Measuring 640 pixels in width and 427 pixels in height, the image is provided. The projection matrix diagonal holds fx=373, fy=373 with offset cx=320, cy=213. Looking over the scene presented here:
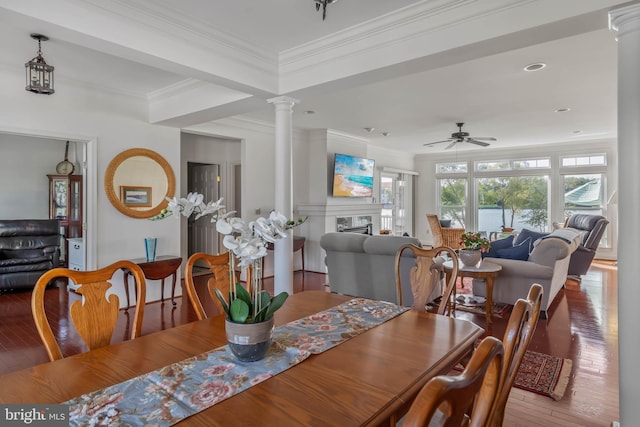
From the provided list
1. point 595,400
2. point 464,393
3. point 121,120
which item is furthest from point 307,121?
point 464,393

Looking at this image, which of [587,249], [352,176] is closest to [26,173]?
[352,176]

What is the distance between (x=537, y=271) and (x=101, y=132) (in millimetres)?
5224

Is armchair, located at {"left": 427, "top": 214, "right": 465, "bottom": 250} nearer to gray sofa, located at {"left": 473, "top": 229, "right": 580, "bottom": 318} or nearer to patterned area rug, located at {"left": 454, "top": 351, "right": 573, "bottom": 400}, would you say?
gray sofa, located at {"left": 473, "top": 229, "right": 580, "bottom": 318}

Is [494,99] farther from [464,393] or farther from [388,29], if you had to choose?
[464,393]

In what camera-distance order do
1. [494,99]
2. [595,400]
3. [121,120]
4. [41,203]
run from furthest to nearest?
[41,203] → [494,99] → [121,120] → [595,400]

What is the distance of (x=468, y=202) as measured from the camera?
10.0 metres

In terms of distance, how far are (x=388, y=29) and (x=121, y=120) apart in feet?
11.3

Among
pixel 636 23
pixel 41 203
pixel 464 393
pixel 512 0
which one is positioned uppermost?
pixel 512 0

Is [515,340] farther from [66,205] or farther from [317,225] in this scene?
[66,205]

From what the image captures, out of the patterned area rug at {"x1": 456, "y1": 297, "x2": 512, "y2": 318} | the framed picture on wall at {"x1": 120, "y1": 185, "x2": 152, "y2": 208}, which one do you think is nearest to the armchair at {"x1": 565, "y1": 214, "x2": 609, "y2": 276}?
the patterned area rug at {"x1": 456, "y1": 297, "x2": 512, "y2": 318}

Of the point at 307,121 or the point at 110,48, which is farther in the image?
the point at 307,121

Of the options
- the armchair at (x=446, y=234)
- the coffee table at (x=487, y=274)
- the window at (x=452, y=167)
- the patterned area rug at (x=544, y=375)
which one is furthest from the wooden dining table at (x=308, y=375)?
the window at (x=452, y=167)

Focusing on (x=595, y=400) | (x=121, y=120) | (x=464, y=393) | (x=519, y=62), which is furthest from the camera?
(x=121, y=120)

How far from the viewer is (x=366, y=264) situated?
4.60 m
